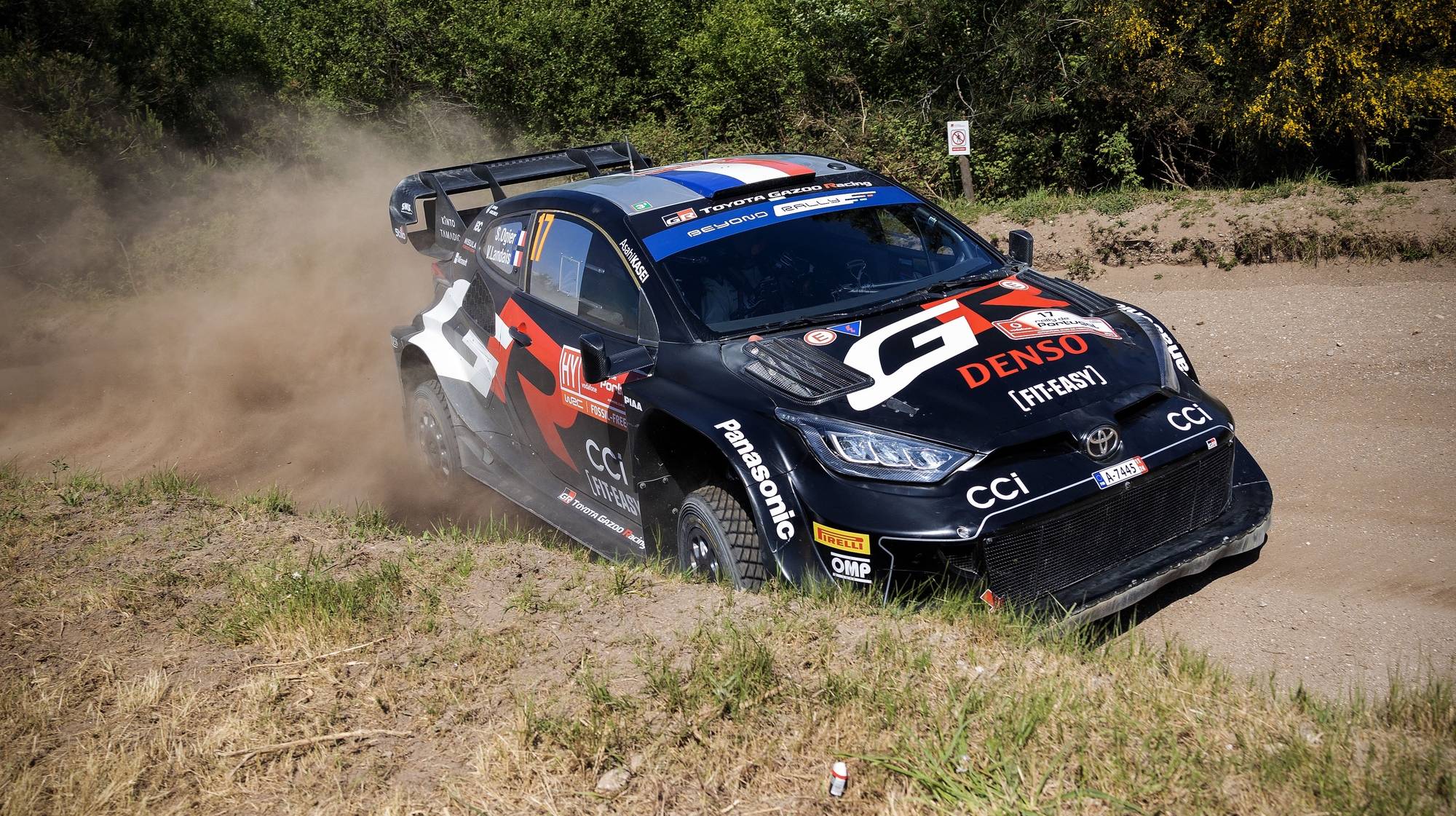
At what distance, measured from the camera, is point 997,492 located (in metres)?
3.71

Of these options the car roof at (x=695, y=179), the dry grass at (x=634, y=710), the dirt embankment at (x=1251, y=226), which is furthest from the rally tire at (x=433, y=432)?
the dirt embankment at (x=1251, y=226)

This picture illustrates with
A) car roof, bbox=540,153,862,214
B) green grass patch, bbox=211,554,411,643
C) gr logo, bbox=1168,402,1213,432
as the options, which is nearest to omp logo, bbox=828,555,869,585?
gr logo, bbox=1168,402,1213,432

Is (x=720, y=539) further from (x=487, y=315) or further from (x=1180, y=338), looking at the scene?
(x=1180, y=338)

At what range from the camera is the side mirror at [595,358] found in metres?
4.72

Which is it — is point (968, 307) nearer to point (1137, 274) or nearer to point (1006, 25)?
point (1137, 274)

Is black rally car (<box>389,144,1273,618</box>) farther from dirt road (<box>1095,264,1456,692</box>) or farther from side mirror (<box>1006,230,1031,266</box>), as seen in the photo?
dirt road (<box>1095,264,1456,692</box>)

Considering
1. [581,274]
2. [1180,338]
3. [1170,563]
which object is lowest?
[1180,338]

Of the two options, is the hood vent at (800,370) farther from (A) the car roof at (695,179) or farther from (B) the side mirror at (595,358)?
(A) the car roof at (695,179)

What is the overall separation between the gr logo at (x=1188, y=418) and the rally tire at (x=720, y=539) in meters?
1.62

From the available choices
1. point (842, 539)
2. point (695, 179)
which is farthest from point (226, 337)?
point (842, 539)

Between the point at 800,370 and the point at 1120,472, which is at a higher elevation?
the point at 800,370

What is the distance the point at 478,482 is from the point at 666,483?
2253 millimetres

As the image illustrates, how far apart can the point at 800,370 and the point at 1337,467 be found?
3.30 m

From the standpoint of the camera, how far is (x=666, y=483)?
468 centimetres
